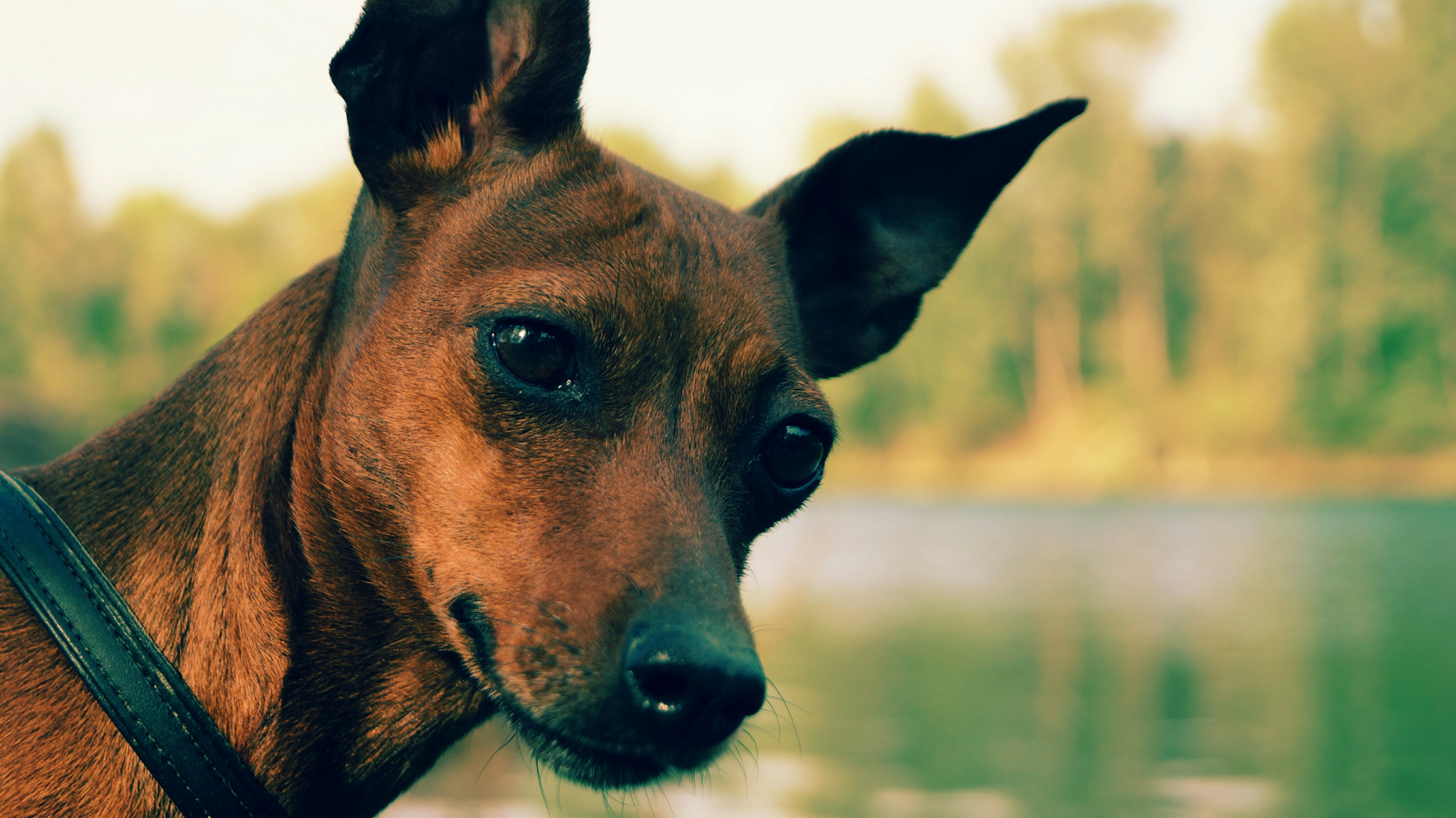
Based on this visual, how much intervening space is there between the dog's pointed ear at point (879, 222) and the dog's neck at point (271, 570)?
146 centimetres

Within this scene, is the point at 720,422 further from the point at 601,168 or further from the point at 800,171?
the point at 800,171

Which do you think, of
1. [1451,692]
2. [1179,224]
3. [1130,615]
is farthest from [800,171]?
[1179,224]

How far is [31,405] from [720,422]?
45.3 ft

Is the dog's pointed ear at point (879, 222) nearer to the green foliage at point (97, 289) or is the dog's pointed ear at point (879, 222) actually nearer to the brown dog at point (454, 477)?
the brown dog at point (454, 477)

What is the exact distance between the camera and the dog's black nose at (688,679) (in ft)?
7.80

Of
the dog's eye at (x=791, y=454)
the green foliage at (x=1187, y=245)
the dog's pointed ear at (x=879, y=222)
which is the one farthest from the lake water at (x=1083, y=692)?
the green foliage at (x=1187, y=245)

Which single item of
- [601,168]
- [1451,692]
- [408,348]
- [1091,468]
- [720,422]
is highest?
[601,168]

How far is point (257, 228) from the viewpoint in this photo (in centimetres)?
5312

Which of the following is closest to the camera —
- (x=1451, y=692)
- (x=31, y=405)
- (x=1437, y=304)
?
(x=31, y=405)

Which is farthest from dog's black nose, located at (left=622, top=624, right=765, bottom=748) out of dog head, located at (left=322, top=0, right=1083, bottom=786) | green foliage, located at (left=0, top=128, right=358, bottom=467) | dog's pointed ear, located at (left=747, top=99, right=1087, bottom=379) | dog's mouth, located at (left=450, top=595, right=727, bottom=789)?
green foliage, located at (left=0, top=128, right=358, bottom=467)

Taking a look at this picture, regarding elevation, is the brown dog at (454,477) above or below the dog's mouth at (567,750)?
above

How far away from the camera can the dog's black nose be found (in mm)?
2379

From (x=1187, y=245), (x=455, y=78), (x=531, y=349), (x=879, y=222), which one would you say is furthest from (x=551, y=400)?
(x=1187, y=245)

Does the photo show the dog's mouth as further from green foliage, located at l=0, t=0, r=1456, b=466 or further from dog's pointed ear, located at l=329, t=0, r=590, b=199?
green foliage, located at l=0, t=0, r=1456, b=466
